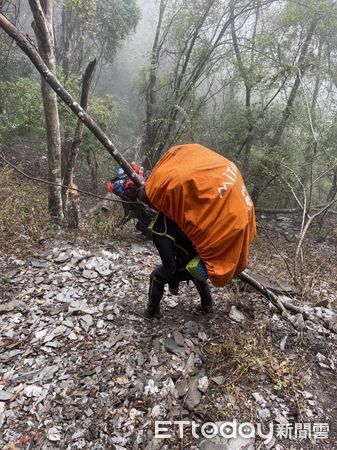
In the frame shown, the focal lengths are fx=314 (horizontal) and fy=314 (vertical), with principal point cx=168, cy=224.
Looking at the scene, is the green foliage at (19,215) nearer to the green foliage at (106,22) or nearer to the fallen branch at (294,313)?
the fallen branch at (294,313)

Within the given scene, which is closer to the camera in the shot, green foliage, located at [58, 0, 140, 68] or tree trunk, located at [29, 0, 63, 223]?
tree trunk, located at [29, 0, 63, 223]

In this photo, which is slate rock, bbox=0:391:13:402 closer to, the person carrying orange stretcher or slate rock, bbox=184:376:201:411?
slate rock, bbox=184:376:201:411

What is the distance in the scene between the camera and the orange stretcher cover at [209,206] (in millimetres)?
2490

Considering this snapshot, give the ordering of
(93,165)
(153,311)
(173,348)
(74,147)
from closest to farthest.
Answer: (173,348), (153,311), (74,147), (93,165)

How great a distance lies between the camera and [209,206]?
250cm

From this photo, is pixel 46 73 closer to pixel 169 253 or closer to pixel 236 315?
pixel 169 253

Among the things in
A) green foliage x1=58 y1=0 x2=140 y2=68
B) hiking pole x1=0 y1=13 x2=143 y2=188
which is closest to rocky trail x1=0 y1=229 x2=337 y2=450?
hiking pole x1=0 y1=13 x2=143 y2=188

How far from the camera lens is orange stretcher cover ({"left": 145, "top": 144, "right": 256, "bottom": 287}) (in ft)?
8.17

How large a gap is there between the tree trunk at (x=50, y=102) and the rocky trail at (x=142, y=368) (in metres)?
1.62

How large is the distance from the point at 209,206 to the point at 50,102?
387 centimetres

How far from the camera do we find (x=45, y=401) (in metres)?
2.53

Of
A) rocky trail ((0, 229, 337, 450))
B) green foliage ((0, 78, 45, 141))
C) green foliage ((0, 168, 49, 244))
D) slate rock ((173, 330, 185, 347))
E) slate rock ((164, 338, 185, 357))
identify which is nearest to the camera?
rocky trail ((0, 229, 337, 450))

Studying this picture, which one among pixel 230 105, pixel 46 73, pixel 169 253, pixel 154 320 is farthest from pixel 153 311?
pixel 230 105

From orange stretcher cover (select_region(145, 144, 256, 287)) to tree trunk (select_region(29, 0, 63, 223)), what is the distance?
254 centimetres
